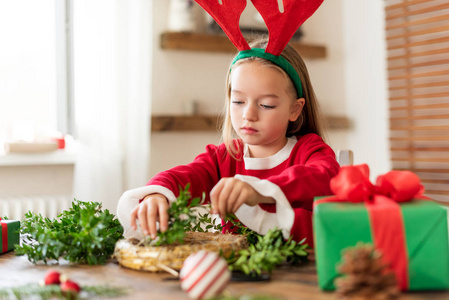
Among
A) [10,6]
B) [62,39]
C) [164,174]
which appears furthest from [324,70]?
[164,174]

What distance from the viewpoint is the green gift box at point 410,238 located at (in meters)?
0.69

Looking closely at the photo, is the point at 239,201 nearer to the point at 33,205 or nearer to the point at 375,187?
the point at 375,187

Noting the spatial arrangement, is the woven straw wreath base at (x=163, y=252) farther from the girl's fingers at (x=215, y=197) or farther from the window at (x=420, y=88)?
the window at (x=420, y=88)

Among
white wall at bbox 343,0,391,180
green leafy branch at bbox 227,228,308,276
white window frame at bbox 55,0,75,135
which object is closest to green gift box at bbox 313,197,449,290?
green leafy branch at bbox 227,228,308,276

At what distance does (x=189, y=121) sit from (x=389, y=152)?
4.53 feet

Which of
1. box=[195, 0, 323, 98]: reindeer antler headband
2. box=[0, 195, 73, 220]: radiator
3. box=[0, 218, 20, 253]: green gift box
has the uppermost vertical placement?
box=[195, 0, 323, 98]: reindeer antler headband

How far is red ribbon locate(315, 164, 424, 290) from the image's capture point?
695 millimetres

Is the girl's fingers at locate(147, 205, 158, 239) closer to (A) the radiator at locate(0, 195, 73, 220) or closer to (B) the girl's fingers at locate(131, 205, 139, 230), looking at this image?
(B) the girl's fingers at locate(131, 205, 139, 230)

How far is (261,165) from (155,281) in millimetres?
601

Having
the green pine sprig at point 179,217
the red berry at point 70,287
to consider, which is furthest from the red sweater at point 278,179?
the red berry at point 70,287

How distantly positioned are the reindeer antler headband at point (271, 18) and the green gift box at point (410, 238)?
56cm

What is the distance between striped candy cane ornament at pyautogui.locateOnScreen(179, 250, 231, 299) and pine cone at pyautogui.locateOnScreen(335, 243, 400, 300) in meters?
0.16

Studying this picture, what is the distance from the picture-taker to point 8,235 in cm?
108

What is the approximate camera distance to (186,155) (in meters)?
3.22
